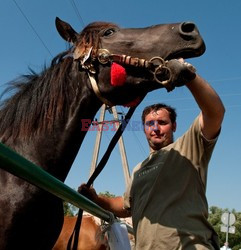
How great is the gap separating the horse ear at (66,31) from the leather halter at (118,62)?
0.22 meters

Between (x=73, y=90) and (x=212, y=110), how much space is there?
0.99 m

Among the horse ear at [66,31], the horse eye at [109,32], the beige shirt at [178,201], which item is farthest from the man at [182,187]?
the horse ear at [66,31]

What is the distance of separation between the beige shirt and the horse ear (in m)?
1.08

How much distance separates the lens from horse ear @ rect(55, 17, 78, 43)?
8.42 feet

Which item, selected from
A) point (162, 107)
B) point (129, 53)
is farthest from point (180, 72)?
point (162, 107)

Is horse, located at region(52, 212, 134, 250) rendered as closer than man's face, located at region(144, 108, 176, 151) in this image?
No

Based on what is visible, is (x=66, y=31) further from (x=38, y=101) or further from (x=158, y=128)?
(x=158, y=128)

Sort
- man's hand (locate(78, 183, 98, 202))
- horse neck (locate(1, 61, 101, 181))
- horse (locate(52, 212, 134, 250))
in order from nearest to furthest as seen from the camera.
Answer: horse neck (locate(1, 61, 101, 181)) → man's hand (locate(78, 183, 98, 202)) → horse (locate(52, 212, 134, 250))

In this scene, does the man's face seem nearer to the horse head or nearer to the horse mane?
the horse head

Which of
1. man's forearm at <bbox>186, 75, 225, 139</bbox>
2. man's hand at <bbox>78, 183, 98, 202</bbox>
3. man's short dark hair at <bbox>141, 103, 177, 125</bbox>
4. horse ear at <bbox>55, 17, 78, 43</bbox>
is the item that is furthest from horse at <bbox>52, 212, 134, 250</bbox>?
man's forearm at <bbox>186, 75, 225, 139</bbox>

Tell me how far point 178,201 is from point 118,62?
3.14 feet

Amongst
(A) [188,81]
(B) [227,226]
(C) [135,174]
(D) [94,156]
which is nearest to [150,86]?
(A) [188,81]

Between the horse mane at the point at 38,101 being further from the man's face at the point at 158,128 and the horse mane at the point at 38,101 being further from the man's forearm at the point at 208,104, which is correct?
the man's forearm at the point at 208,104

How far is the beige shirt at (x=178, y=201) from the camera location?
2.01 meters
